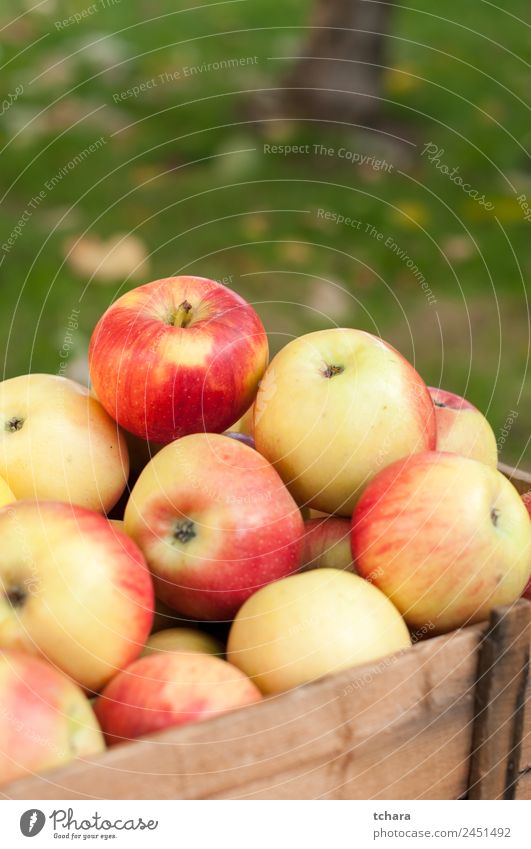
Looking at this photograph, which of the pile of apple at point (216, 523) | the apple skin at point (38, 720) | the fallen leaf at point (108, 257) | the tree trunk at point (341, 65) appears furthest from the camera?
the tree trunk at point (341, 65)

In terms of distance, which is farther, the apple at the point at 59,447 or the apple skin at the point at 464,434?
the apple skin at the point at 464,434

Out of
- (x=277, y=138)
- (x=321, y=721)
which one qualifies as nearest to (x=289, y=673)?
(x=321, y=721)

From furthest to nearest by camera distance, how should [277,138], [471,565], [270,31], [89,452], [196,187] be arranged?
[270,31], [277,138], [196,187], [89,452], [471,565]

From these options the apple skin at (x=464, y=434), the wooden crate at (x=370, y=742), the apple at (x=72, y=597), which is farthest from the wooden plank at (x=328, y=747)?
the apple skin at (x=464, y=434)

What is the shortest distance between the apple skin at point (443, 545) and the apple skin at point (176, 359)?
21 centimetres

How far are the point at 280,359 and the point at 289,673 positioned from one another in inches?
14.8

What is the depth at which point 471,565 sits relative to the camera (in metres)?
0.97

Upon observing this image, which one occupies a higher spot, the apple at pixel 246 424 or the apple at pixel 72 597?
the apple at pixel 246 424

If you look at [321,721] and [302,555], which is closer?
[321,721]

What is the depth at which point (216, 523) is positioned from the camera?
98 cm

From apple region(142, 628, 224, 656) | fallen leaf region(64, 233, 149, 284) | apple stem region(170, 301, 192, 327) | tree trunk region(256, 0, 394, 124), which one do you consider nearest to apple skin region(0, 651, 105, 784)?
apple region(142, 628, 224, 656)

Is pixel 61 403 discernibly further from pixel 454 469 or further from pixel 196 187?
pixel 196 187

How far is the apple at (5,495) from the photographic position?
3.36ft

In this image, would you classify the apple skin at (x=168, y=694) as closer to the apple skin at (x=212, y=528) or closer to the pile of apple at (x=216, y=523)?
the pile of apple at (x=216, y=523)
